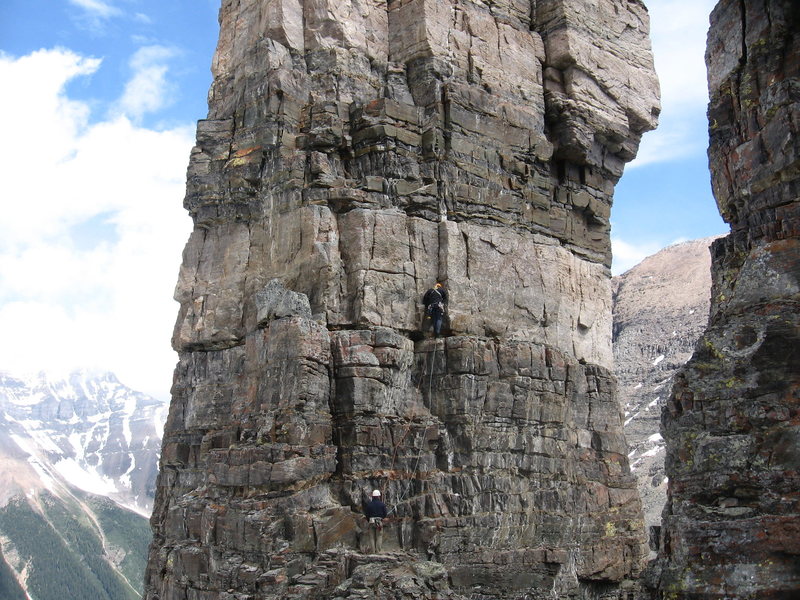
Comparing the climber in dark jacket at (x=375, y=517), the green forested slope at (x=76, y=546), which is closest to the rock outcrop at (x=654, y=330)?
the climber in dark jacket at (x=375, y=517)

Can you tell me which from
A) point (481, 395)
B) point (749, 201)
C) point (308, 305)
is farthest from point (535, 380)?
point (749, 201)

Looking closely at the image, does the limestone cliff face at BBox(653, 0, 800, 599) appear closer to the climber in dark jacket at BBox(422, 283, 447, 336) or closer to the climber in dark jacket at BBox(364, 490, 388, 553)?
the climber in dark jacket at BBox(364, 490, 388, 553)

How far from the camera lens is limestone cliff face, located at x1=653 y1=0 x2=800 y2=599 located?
10.8 m

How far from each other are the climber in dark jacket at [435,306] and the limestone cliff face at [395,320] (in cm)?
32

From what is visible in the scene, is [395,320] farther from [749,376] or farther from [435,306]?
[749,376]

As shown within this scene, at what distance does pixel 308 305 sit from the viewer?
21.2 m

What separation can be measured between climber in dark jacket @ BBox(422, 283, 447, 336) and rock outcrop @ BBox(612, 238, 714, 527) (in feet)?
145

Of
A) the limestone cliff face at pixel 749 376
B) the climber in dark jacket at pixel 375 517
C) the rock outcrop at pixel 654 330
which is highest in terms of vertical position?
the rock outcrop at pixel 654 330

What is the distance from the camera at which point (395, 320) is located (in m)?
22.2

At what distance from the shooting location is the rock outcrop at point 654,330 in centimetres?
7106

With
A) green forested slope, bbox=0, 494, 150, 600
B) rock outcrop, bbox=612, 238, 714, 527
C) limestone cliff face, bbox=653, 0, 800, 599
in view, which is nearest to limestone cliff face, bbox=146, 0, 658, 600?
limestone cliff face, bbox=653, 0, 800, 599

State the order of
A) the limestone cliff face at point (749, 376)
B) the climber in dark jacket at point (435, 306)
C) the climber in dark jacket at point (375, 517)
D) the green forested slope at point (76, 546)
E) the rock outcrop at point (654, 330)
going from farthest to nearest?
the green forested slope at point (76, 546)
the rock outcrop at point (654, 330)
the climber in dark jacket at point (435, 306)
the climber in dark jacket at point (375, 517)
the limestone cliff face at point (749, 376)

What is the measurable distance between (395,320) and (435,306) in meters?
0.99

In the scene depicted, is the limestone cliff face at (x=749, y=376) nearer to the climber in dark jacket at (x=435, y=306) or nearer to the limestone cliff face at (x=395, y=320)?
the limestone cliff face at (x=395, y=320)
